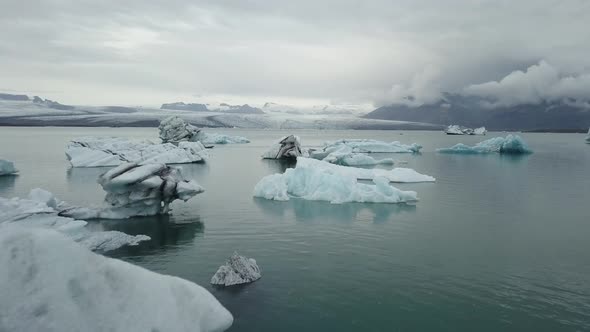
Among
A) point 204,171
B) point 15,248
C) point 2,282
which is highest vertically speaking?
point 15,248

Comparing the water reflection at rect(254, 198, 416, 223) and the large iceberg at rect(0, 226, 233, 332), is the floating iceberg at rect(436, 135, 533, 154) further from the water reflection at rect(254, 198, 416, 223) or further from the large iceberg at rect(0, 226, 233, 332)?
the large iceberg at rect(0, 226, 233, 332)

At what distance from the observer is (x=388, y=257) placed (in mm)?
12297

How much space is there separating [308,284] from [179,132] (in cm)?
5439

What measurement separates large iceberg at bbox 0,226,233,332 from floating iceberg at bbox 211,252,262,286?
3.75m

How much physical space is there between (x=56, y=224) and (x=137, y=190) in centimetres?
345

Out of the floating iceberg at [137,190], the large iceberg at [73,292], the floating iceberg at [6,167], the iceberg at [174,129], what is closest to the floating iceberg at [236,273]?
the large iceberg at [73,292]

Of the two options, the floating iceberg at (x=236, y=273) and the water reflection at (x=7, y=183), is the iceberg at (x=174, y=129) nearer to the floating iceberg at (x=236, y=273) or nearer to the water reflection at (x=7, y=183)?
the water reflection at (x=7, y=183)

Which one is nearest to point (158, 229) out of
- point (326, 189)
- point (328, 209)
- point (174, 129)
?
point (328, 209)

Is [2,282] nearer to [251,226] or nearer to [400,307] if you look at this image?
[400,307]

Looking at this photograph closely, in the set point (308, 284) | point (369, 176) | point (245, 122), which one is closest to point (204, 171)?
point (369, 176)

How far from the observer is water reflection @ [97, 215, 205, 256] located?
42.5 ft

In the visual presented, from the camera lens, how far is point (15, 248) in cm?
519

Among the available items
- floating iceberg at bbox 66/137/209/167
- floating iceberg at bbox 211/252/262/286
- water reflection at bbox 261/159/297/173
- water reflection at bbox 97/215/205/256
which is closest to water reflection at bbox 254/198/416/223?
water reflection at bbox 97/215/205/256

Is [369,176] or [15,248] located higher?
[15,248]
